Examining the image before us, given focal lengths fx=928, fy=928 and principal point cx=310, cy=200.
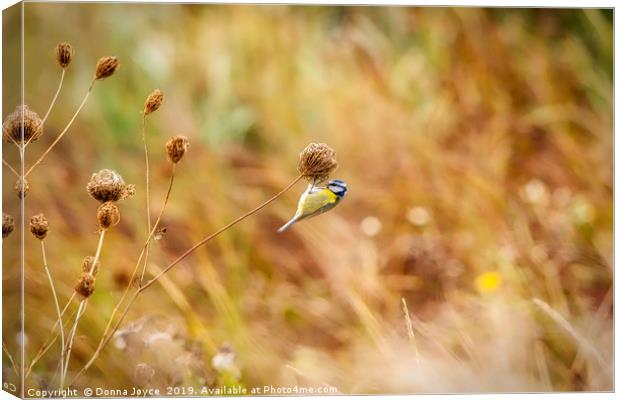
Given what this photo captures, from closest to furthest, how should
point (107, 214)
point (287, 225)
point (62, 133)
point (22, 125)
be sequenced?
1. point (107, 214)
2. point (22, 125)
3. point (62, 133)
4. point (287, 225)

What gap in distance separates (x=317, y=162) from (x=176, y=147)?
0.42 meters

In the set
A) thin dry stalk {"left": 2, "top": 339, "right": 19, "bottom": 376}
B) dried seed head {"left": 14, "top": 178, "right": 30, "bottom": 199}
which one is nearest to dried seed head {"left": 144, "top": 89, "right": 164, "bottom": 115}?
dried seed head {"left": 14, "top": 178, "right": 30, "bottom": 199}

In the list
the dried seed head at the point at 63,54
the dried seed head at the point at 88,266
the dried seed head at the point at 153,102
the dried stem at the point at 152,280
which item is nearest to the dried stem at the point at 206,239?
the dried stem at the point at 152,280

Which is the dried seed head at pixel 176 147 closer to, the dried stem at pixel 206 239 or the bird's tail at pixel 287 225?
the dried stem at pixel 206 239

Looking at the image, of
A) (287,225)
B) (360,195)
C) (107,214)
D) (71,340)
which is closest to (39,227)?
(107,214)

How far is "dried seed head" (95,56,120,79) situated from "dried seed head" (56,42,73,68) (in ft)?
0.30

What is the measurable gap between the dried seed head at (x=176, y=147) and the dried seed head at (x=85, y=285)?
1.37 ft

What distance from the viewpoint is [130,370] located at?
2873mm

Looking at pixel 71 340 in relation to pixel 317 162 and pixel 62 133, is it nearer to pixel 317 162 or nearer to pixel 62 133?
pixel 62 133

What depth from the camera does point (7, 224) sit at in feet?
9.12

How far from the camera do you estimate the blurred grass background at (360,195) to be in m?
2.88

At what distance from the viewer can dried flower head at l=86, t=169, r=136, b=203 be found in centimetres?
262

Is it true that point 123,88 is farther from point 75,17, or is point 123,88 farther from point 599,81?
point 599,81

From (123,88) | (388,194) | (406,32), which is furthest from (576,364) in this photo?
(123,88)
